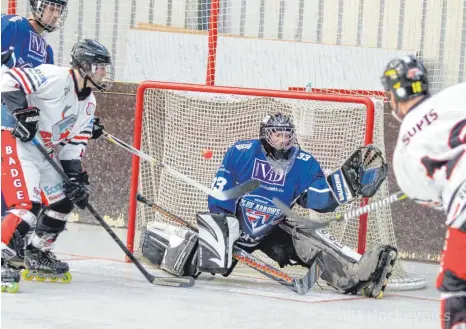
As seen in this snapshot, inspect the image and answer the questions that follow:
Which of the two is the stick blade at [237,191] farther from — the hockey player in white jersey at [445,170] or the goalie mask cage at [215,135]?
the hockey player in white jersey at [445,170]

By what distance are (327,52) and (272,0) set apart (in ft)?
1.66

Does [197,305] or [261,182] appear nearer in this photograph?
[197,305]

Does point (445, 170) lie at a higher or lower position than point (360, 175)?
higher

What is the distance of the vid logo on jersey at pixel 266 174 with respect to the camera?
5.37m

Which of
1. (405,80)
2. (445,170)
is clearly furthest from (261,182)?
(445,170)

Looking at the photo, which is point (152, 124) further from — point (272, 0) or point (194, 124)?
point (272, 0)

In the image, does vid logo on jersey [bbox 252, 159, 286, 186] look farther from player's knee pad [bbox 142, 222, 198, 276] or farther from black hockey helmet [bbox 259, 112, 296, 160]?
player's knee pad [bbox 142, 222, 198, 276]

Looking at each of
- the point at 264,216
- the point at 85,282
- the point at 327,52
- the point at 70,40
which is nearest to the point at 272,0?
the point at 327,52

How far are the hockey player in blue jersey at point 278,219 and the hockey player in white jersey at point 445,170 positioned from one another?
1.96m

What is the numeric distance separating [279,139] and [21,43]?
4.58ft

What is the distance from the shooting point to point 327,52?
22.8ft

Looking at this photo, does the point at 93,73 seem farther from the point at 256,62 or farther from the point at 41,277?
the point at 256,62

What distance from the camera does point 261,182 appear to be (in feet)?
17.7

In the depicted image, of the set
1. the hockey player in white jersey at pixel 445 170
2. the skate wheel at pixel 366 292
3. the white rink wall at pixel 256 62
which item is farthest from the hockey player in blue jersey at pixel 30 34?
the hockey player in white jersey at pixel 445 170
